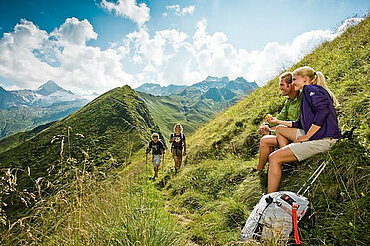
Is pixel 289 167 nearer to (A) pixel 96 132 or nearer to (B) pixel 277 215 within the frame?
(B) pixel 277 215

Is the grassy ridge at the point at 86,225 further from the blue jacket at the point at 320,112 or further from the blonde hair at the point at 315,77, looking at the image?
the blonde hair at the point at 315,77

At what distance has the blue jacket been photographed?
3.76m

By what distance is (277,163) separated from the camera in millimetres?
4023

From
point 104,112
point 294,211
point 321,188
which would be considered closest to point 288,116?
point 321,188

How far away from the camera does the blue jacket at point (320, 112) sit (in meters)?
3.76

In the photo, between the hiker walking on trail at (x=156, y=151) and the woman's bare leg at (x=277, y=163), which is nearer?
the woman's bare leg at (x=277, y=163)

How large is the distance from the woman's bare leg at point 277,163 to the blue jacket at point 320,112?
48cm

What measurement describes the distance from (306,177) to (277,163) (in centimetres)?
59

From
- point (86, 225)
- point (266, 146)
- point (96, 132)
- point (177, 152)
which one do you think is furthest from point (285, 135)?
point (96, 132)

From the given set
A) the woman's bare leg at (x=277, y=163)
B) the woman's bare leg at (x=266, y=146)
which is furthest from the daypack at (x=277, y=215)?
the woman's bare leg at (x=266, y=146)

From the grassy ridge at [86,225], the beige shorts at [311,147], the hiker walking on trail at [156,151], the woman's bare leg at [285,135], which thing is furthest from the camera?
the hiker walking on trail at [156,151]

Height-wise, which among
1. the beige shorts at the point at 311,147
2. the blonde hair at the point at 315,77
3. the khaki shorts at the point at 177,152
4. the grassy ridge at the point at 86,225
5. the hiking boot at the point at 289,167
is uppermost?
the blonde hair at the point at 315,77

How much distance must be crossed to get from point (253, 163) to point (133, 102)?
94495mm

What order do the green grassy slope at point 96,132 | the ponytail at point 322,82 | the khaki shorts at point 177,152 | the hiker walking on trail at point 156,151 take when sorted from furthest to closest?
the green grassy slope at point 96,132
the hiker walking on trail at point 156,151
the khaki shorts at point 177,152
the ponytail at point 322,82
